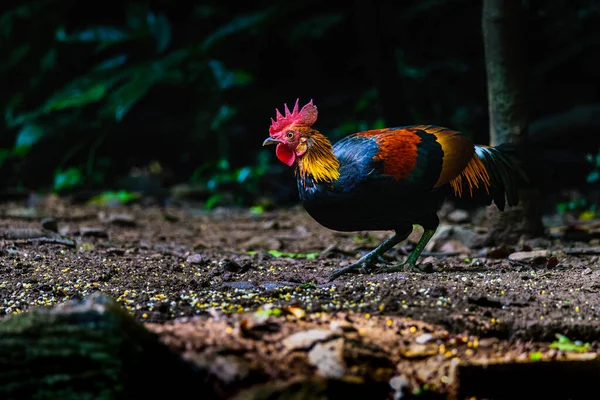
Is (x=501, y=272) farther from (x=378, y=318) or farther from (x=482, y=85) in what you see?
(x=482, y=85)

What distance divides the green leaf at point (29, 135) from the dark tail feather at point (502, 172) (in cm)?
690

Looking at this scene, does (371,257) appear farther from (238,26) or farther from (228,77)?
(238,26)

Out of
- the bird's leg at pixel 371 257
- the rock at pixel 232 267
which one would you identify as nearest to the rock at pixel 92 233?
the rock at pixel 232 267

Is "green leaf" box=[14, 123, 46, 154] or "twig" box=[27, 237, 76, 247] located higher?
"green leaf" box=[14, 123, 46, 154]

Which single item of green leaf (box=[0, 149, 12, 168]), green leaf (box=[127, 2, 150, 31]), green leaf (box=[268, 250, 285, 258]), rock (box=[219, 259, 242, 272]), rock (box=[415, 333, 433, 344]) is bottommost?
green leaf (box=[268, 250, 285, 258])

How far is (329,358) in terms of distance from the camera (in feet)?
7.91

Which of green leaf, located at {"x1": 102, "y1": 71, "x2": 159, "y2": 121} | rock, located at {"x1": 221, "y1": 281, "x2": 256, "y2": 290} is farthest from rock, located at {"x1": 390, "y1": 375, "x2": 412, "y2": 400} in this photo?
green leaf, located at {"x1": 102, "y1": 71, "x2": 159, "y2": 121}

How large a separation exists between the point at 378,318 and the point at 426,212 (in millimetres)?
1282

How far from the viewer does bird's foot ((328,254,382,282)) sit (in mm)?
3872

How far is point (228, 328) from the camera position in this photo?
257 centimetres

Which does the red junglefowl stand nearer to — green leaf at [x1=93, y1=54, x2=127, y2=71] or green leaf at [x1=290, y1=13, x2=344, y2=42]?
green leaf at [x1=290, y1=13, x2=344, y2=42]

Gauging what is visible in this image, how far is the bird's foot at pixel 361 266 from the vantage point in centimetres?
387

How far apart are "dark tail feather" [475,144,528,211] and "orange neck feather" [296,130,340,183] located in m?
1.02

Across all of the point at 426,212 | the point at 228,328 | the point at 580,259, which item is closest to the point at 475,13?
the point at 580,259
